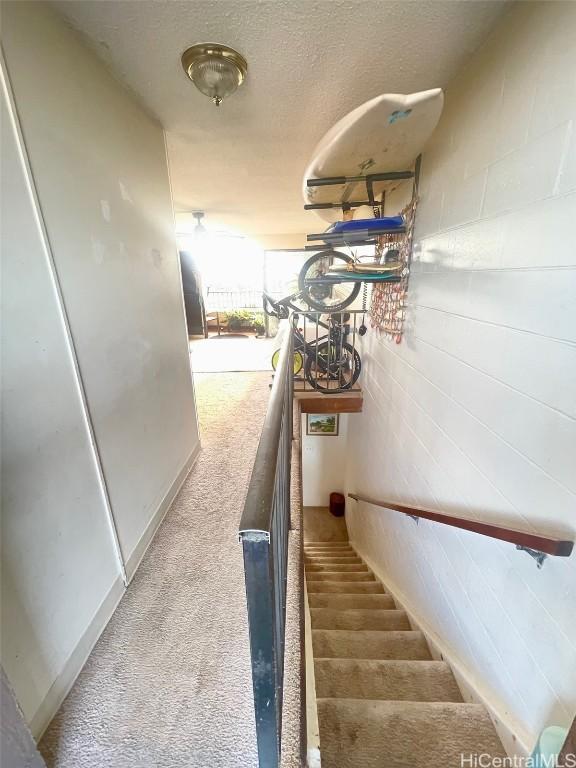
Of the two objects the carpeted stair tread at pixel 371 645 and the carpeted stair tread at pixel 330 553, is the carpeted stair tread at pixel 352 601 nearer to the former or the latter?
the carpeted stair tread at pixel 371 645

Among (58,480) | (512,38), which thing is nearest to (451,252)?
(512,38)

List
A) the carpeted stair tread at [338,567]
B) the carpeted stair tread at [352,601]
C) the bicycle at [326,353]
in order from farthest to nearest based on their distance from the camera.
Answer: the bicycle at [326,353] → the carpeted stair tread at [338,567] → the carpeted stair tread at [352,601]

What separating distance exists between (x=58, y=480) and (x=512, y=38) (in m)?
2.12

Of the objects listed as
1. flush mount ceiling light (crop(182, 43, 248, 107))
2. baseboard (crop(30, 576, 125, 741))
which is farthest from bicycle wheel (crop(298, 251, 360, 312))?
baseboard (crop(30, 576, 125, 741))

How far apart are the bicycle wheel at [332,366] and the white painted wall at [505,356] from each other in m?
1.79

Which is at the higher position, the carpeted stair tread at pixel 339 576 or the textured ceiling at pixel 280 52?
the textured ceiling at pixel 280 52

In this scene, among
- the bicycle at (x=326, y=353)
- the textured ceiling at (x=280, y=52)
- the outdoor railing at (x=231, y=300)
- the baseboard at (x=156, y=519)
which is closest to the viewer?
the textured ceiling at (x=280, y=52)

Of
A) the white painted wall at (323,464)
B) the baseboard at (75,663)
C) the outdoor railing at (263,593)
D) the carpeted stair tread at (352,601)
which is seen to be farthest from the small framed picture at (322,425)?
the outdoor railing at (263,593)

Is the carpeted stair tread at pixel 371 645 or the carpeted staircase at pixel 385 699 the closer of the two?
the carpeted staircase at pixel 385 699

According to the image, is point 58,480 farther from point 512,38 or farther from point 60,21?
point 512,38

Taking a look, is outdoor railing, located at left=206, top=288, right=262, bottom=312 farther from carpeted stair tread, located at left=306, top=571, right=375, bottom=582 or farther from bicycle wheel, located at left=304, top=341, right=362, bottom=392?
carpeted stair tread, located at left=306, top=571, right=375, bottom=582

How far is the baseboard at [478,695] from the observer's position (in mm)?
1053

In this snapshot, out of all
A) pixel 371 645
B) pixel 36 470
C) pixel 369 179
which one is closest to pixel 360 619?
pixel 371 645

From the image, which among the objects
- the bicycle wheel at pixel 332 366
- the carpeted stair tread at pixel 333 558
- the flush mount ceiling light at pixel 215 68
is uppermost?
the flush mount ceiling light at pixel 215 68
